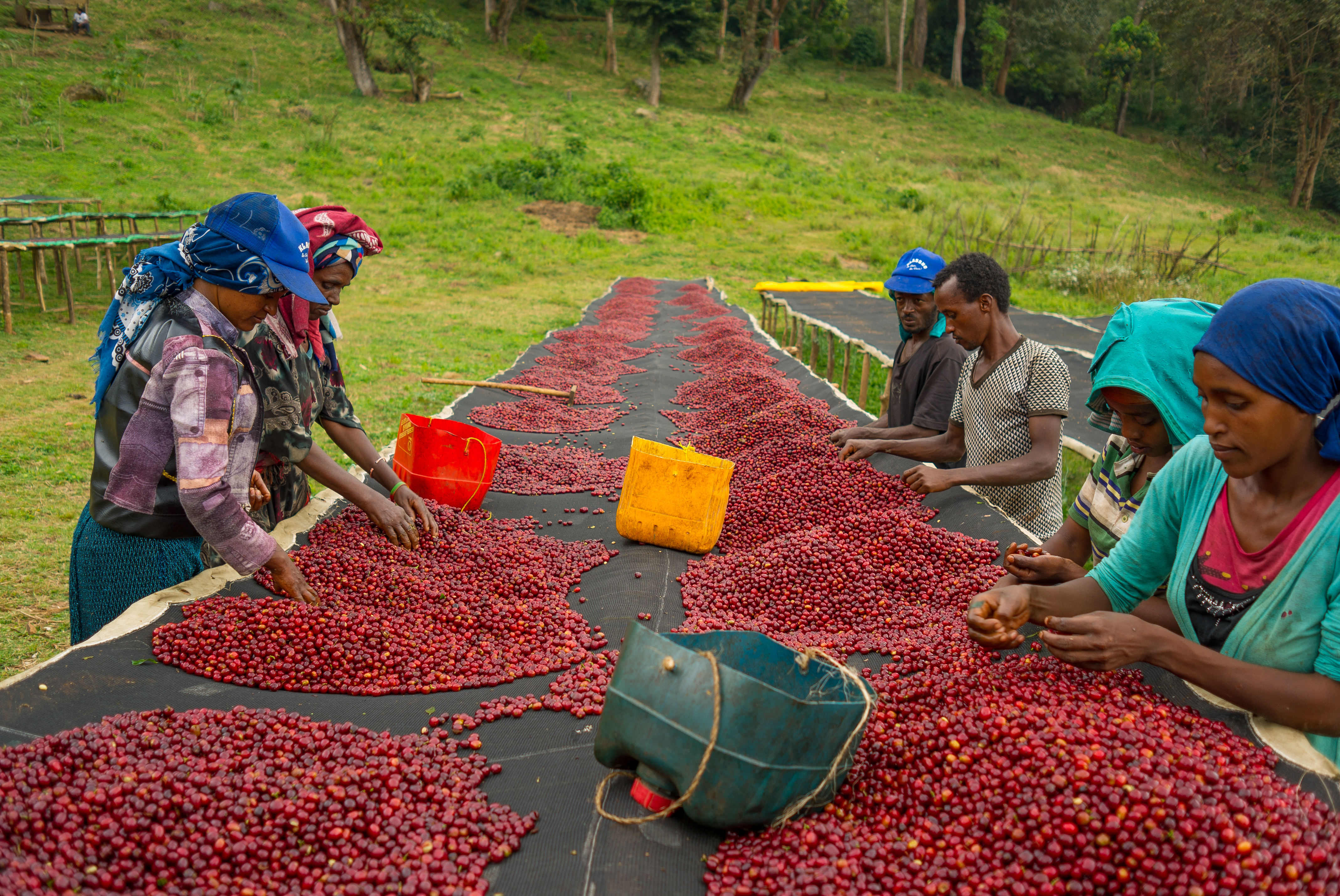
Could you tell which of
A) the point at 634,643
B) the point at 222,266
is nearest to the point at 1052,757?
the point at 634,643

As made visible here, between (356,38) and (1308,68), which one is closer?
(356,38)

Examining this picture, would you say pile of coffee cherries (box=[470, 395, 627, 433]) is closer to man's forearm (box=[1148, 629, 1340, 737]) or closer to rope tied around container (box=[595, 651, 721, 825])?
rope tied around container (box=[595, 651, 721, 825])

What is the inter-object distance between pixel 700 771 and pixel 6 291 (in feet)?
33.6

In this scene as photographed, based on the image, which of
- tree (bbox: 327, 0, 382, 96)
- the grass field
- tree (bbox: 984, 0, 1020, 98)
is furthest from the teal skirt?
tree (bbox: 984, 0, 1020, 98)

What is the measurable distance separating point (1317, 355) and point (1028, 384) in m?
1.80

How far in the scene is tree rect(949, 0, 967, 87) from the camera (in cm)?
4100

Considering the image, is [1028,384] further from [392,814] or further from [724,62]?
[724,62]

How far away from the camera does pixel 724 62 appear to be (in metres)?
40.5

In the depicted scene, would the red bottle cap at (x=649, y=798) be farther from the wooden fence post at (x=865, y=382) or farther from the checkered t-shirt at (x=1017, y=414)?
the wooden fence post at (x=865, y=382)

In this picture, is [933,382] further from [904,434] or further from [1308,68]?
[1308,68]

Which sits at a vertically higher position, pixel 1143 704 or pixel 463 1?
pixel 463 1

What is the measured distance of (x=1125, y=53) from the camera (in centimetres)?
3875

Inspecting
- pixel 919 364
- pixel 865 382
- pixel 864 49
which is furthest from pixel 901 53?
pixel 919 364

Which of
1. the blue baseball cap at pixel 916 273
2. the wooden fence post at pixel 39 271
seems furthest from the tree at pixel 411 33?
the blue baseball cap at pixel 916 273
